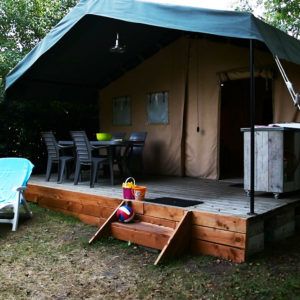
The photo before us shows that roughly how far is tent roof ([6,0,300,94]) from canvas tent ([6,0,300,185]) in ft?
0.06

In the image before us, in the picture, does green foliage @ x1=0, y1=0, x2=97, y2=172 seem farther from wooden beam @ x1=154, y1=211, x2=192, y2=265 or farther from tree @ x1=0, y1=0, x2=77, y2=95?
wooden beam @ x1=154, y1=211, x2=192, y2=265

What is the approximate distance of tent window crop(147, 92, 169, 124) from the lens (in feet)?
23.1

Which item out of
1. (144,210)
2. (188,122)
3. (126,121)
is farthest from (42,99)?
(144,210)

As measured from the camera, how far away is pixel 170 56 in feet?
22.9

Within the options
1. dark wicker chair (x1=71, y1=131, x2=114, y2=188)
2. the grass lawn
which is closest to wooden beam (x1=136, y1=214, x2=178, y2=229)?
the grass lawn

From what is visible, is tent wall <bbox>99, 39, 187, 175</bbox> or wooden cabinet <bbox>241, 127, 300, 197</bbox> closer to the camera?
wooden cabinet <bbox>241, 127, 300, 197</bbox>

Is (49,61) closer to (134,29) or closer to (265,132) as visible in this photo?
(134,29)

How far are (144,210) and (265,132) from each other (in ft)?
5.00

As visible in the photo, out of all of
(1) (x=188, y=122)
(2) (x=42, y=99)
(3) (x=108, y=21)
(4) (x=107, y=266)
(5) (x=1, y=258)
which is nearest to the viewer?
(4) (x=107, y=266)

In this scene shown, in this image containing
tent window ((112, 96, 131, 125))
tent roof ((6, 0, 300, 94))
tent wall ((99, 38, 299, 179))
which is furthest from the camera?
tent window ((112, 96, 131, 125))

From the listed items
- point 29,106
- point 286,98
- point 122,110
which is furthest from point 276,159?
point 29,106

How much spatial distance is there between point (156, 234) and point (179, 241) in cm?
24

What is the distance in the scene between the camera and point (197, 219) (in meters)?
3.54

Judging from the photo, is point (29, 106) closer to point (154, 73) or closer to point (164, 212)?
point (154, 73)
